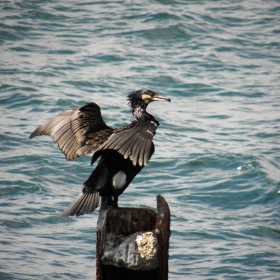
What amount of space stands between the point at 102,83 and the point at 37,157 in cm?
323

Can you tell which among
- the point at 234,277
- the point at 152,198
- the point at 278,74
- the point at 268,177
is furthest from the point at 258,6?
the point at 234,277

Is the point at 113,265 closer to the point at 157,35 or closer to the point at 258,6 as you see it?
the point at 157,35

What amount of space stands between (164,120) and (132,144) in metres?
6.43

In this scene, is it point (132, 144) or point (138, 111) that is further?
point (138, 111)

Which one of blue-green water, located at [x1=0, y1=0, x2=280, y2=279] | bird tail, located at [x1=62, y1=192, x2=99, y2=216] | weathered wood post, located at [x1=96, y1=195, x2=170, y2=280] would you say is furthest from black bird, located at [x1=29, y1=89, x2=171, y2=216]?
blue-green water, located at [x1=0, y1=0, x2=280, y2=279]

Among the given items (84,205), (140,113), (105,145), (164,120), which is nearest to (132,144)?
(105,145)

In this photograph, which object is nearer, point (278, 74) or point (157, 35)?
point (278, 74)

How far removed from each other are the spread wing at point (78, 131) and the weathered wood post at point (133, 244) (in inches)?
31.6

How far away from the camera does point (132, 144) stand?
4934 mm

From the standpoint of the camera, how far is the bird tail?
503cm

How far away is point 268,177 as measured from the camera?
30.9 feet

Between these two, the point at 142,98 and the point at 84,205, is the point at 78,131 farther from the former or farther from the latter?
the point at 84,205

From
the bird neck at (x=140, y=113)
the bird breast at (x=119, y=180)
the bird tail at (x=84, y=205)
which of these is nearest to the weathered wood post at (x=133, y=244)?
the bird tail at (x=84, y=205)

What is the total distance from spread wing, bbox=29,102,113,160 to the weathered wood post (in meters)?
0.80
